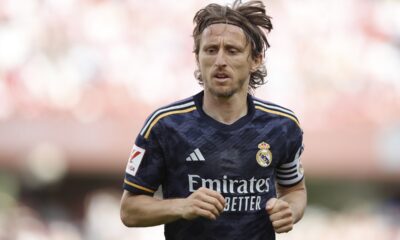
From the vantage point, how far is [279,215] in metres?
3.96

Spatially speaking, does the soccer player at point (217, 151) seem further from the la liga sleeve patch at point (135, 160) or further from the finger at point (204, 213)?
the finger at point (204, 213)

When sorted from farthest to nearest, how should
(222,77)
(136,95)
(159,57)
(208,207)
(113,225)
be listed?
1. (159,57)
2. (136,95)
3. (113,225)
4. (222,77)
5. (208,207)

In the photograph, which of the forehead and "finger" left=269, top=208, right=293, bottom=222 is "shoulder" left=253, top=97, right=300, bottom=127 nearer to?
the forehead

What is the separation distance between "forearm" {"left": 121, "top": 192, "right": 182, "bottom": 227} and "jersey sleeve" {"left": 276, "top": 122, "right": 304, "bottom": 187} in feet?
2.29

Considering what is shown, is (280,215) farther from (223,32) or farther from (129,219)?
(223,32)

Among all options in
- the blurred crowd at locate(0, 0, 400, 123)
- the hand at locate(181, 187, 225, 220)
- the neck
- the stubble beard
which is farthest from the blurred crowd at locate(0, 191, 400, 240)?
the hand at locate(181, 187, 225, 220)

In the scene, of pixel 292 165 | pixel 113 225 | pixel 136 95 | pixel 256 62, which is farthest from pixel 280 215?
pixel 136 95

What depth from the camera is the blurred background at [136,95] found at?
11219mm

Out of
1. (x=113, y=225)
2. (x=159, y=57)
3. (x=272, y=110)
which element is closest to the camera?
(x=272, y=110)

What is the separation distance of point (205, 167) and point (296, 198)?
63 cm

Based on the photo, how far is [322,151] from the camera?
11188 millimetres

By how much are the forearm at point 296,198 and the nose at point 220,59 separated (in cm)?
85

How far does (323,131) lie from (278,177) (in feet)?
22.4

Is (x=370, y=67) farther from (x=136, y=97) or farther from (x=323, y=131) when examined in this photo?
(x=136, y=97)
